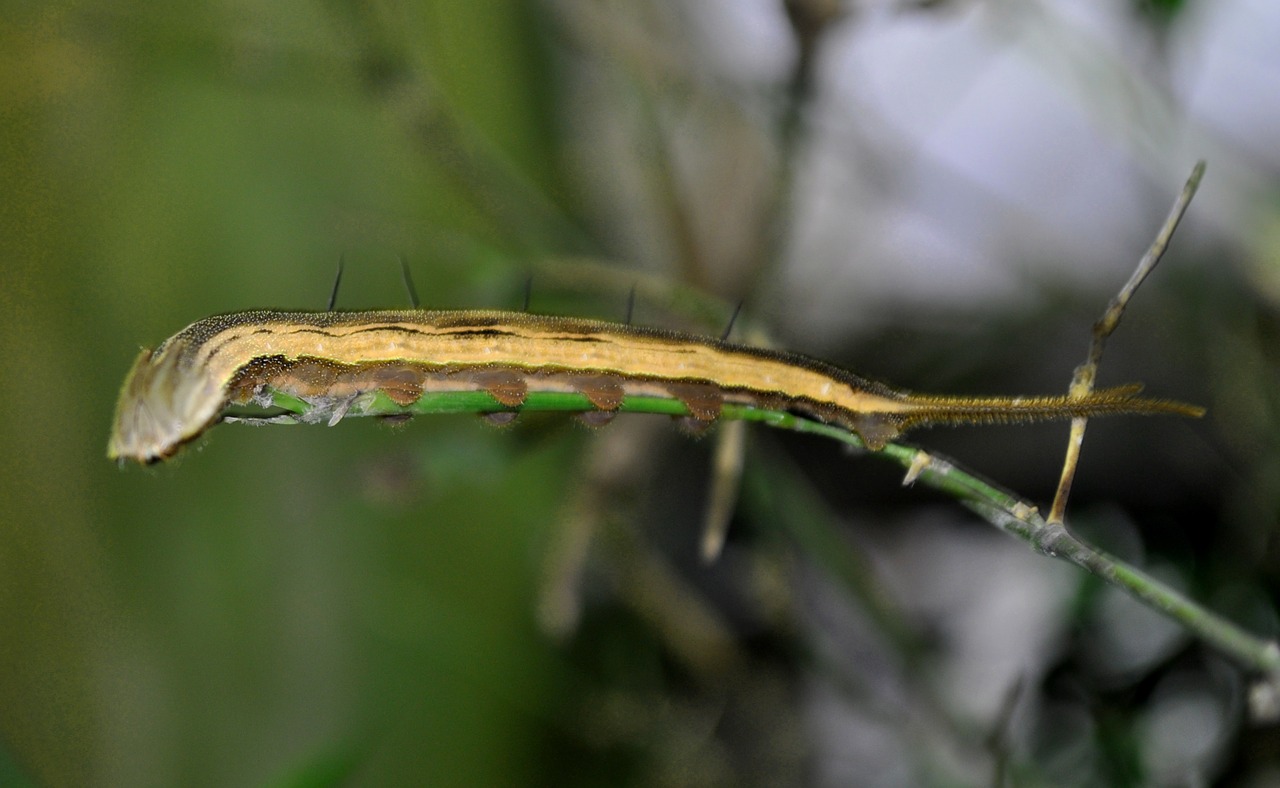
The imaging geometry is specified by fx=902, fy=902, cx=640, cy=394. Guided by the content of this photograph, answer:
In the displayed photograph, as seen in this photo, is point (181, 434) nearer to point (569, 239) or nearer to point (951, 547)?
point (569, 239)

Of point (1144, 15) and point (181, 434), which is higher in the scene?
point (1144, 15)

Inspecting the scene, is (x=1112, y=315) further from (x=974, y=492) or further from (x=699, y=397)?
(x=699, y=397)

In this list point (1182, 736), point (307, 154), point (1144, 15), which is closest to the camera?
point (1144, 15)

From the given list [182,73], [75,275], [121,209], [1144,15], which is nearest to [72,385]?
[75,275]

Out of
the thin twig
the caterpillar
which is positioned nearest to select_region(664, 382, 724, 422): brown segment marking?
the caterpillar

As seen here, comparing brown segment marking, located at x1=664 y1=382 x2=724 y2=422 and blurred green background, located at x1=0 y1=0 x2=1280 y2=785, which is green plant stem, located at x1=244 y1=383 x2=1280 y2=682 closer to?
brown segment marking, located at x1=664 y1=382 x2=724 y2=422
